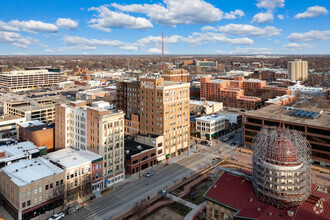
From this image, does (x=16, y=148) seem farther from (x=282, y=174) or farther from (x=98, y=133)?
(x=282, y=174)

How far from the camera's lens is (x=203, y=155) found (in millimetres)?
95500

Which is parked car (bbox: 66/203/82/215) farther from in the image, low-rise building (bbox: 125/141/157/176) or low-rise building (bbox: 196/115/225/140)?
low-rise building (bbox: 196/115/225/140)

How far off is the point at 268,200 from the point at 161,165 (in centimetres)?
4364

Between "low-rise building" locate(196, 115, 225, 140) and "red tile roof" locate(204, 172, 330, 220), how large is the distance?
56681 millimetres

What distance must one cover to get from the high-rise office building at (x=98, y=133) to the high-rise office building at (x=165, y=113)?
17299 millimetres

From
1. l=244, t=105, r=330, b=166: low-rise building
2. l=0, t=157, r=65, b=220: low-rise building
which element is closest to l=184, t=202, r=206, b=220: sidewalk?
l=0, t=157, r=65, b=220: low-rise building

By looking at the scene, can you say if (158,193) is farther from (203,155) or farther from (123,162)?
(203,155)

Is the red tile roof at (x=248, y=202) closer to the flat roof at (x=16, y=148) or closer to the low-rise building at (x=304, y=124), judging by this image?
the low-rise building at (x=304, y=124)

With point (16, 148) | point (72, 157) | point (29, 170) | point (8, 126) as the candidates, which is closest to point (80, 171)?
point (72, 157)

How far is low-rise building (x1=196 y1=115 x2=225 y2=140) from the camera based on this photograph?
11256 centimetres

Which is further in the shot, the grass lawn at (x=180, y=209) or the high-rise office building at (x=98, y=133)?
the high-rise office building at (x=98, y=133)

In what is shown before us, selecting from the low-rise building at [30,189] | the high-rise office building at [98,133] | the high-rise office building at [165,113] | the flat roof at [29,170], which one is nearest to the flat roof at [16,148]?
the flat roof at [29,170]

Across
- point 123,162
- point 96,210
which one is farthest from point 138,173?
point 96,210

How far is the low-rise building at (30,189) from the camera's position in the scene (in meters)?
56.4
